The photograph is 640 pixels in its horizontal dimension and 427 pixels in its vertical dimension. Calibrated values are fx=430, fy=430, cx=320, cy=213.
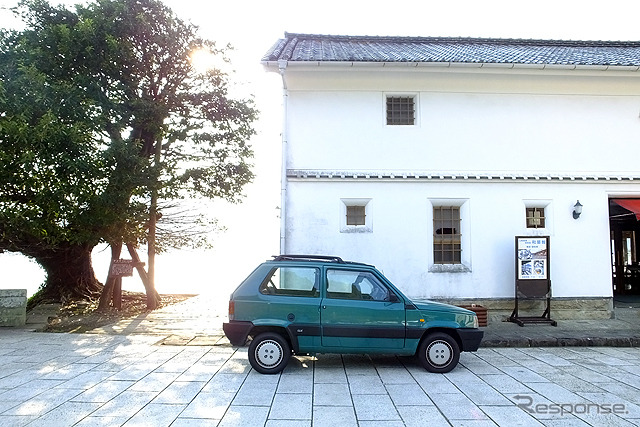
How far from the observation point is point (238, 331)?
6594mm

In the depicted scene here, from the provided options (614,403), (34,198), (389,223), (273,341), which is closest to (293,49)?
(389,223)

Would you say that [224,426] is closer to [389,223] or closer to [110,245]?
[389,223]

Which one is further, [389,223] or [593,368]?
[389,223]

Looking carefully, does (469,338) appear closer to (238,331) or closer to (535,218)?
(238,331)

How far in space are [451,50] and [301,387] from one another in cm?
1103

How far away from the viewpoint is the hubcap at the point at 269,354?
21.5 ft

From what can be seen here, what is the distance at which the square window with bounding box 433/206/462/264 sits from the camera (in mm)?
10875

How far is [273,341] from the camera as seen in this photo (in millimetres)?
6609

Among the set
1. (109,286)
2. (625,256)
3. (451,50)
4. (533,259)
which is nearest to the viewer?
(533,259)

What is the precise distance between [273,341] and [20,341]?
19.1ft

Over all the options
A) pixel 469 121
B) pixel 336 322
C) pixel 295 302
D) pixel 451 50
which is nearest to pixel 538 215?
pixel 469 121

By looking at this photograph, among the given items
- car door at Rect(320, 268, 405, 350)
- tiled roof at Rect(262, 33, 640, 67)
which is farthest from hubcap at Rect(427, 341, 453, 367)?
tiled roof at Rect(262, 33, 640, 67)

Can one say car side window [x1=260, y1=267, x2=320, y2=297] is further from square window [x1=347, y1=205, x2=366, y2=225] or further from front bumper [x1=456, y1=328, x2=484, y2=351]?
square window [x1=347, y1=205, x2=366, y2=225]
